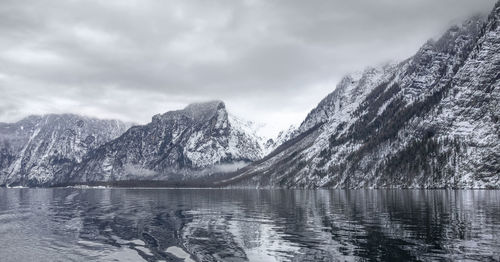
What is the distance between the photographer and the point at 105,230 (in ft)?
249

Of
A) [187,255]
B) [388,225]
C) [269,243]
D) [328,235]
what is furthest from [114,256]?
[388,225]

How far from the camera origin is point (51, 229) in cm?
7919

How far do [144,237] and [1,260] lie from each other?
20438 mm

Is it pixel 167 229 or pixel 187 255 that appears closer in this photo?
pixel 187 255

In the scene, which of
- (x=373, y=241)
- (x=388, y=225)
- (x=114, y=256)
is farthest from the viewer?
(x=388, y=225)

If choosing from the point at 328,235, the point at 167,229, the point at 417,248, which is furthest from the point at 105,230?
the point at 417,248

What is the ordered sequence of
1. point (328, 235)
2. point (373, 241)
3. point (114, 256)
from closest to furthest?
point (114, 256)
point (373, 241)
point (328, 235)

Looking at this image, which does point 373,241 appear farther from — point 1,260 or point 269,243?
point 1,260

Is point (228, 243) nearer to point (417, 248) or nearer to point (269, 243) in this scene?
point (269, 243)

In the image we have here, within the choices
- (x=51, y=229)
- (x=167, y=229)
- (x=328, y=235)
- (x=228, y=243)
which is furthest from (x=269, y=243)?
(x=51, y=229)

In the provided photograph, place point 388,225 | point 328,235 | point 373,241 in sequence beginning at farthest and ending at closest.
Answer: point 388,225 < point 328,235 < point 373,241

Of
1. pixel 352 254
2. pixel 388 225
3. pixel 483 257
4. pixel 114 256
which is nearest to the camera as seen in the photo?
pixel 483 257

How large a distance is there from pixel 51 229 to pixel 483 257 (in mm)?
70127

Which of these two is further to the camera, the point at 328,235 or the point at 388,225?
the point at 388,225
